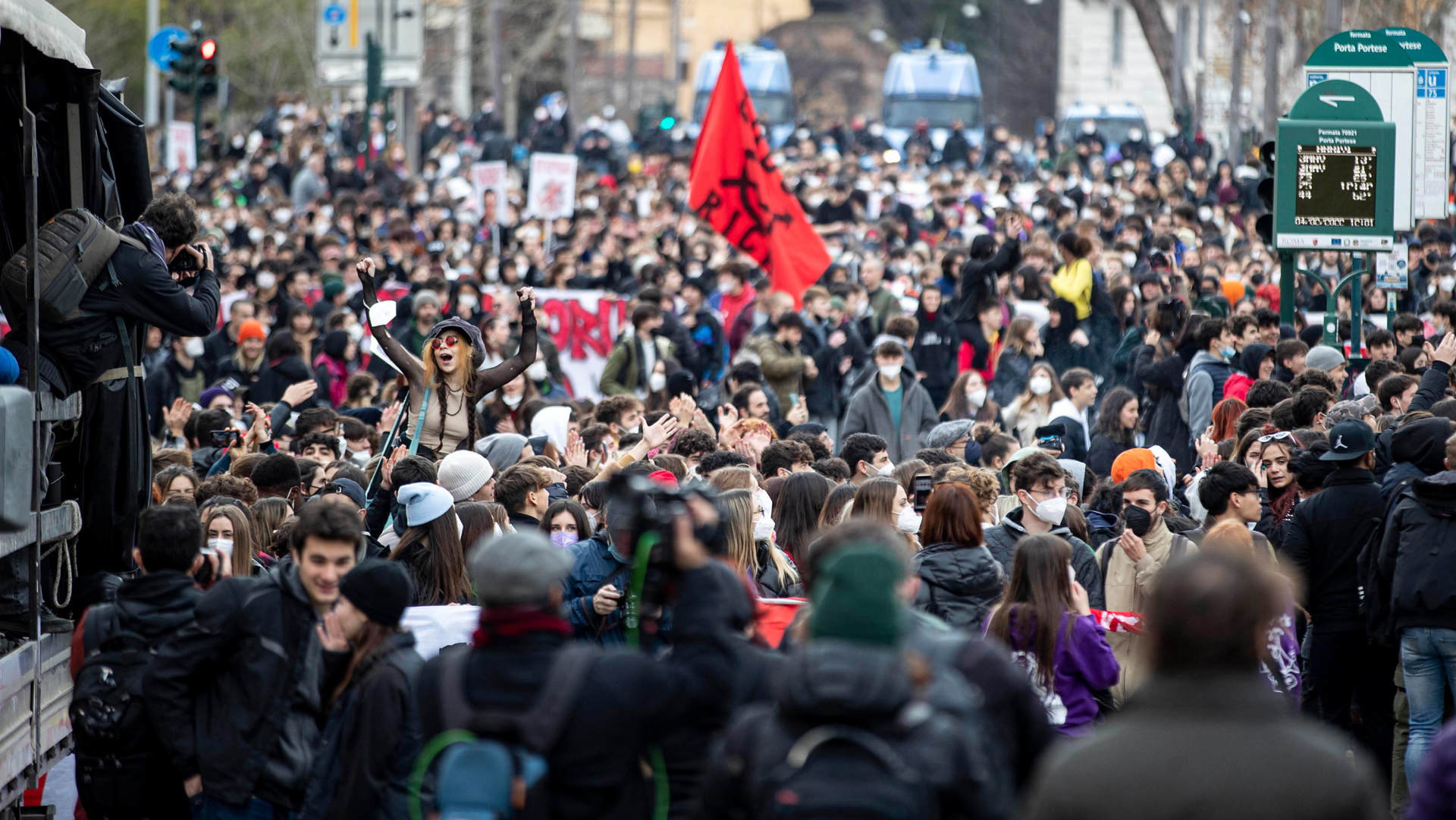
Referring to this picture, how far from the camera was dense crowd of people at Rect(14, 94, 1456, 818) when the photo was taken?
376cm

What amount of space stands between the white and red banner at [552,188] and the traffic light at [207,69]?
4783 millimetres

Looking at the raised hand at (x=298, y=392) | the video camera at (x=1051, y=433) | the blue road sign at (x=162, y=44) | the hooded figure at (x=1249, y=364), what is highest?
the blue road sign at (x=162, y=44)

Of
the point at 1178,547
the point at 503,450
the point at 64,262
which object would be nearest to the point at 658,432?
the point at 503,450

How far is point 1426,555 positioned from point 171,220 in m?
5.25

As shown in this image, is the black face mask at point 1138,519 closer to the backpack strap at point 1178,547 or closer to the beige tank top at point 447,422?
the backpack strap at point 1178,547

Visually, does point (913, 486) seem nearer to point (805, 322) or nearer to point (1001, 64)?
point (805, 322)

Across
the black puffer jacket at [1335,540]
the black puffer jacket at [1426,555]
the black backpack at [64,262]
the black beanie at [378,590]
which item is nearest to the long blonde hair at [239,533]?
the black backpack at [64,262]

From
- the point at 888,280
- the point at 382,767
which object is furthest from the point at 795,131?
the point at 382,767

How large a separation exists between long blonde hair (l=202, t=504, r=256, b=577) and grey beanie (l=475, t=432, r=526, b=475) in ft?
10.2

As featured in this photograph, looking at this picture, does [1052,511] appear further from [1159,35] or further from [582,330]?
[1159,35]

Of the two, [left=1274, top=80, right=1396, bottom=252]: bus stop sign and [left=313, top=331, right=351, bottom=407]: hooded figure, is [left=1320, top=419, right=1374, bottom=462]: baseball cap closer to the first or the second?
[left=1274, top=80, right=1396, bottom=252]: bus stop sign

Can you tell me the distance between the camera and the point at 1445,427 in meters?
8.01

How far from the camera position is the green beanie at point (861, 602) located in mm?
3807

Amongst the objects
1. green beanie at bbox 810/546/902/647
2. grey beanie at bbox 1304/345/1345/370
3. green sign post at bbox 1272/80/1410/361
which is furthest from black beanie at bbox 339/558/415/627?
green sign post at bbox 1272/80/1410/361
